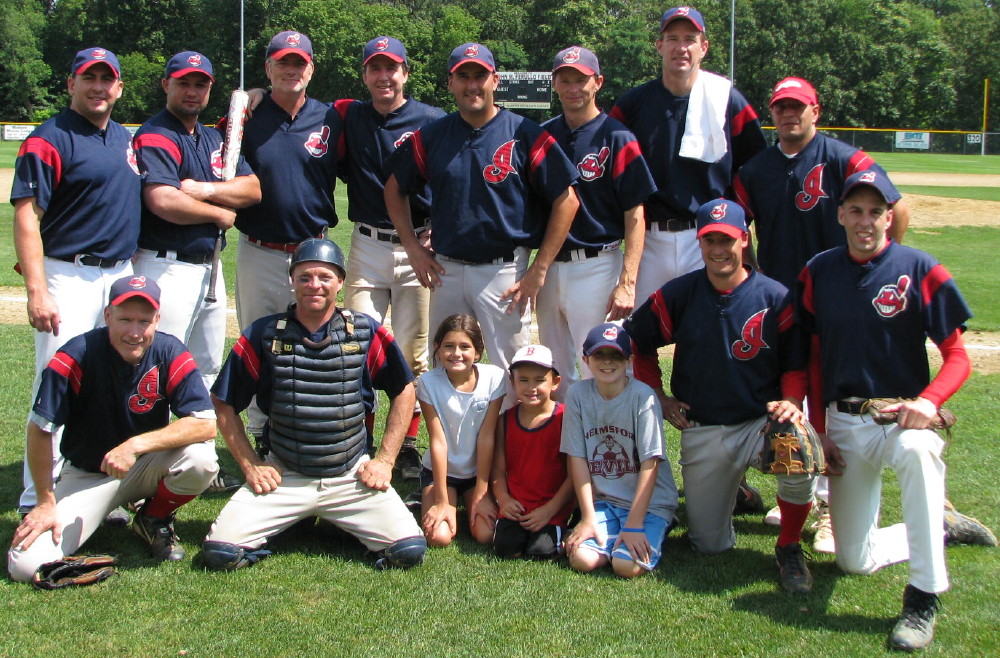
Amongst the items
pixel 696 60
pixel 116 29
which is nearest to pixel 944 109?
pixel 116 29

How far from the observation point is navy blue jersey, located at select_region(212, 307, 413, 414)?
14.2ft

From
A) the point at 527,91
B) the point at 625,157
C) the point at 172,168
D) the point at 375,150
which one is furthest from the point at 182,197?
the point at 527,91

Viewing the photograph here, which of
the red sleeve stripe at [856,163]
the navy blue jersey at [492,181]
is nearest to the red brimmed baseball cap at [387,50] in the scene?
the navy blue jersey at [492,181]

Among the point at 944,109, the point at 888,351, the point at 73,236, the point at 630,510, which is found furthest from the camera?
the point at 944,109

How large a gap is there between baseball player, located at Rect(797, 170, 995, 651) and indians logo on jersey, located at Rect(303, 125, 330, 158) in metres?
2.75

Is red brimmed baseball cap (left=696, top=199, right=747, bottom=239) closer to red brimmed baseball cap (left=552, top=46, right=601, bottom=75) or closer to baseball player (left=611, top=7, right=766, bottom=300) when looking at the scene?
baseball player (left=611, top=7, right=766, bottom=300)

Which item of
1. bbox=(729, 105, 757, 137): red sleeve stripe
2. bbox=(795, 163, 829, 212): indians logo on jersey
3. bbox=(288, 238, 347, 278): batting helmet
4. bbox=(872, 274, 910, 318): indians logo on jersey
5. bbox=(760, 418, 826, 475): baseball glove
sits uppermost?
bbox=(729, 105, 757, 137): red sleeve stripe

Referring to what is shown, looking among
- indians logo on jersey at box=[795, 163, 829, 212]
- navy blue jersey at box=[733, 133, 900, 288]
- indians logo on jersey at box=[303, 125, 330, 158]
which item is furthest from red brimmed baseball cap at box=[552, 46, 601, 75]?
indians logo on jersey at box=[303, 125, 330, 158]

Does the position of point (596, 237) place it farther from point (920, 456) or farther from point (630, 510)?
point (920, 456)

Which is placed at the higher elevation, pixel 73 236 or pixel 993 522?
pixel 73 236

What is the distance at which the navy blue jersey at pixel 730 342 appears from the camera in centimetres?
421

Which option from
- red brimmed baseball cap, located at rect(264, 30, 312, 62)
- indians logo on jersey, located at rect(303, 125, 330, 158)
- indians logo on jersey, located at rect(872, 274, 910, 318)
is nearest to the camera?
indians logo on jersey, located at rect(872, 274, 910, 318)

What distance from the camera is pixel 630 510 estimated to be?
4238 millimetres

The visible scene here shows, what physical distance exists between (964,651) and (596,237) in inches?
100
